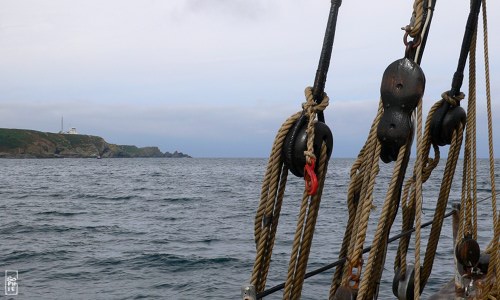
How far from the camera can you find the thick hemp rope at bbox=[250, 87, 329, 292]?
2.26m

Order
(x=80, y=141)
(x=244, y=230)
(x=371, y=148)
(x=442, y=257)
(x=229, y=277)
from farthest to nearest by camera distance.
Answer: (x=80, y=141) < (x=244, y=230) < (x=442, y=257) < (x=229, y=277) < (x=371, y=148)

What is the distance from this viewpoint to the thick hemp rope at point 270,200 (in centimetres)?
226

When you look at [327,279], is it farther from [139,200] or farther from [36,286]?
[139,200]

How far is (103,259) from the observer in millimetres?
13812

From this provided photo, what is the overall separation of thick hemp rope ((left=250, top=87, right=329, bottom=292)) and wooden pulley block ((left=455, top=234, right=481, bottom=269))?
1959 millimetres

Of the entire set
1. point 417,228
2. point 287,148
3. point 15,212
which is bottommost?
point 15,212

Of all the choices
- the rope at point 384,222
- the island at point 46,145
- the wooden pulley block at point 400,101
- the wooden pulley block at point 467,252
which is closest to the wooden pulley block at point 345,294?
the rope at point 384,222

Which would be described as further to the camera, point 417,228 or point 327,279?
point 327,279

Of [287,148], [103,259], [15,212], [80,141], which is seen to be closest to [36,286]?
[103,259]

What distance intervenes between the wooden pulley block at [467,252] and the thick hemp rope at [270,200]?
6.43ft

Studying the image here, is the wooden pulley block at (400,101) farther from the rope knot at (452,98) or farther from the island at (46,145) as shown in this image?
the island at (46,145)

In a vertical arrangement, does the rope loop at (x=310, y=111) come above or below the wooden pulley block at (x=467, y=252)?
above

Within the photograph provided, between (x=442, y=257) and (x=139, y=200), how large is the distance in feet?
73.6

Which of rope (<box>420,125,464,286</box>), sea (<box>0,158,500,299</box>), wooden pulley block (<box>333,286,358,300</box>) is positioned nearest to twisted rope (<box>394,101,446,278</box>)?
rope (<box>420,125,464,286</box>)
